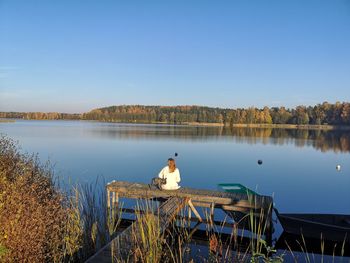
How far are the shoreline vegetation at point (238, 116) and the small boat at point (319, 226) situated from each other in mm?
121698

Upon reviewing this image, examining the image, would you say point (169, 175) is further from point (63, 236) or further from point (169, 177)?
point (63, 236)

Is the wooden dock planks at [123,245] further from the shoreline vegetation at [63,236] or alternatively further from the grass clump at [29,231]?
the grass clump at [29,231]

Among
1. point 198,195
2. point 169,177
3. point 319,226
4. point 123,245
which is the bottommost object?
point 319,226

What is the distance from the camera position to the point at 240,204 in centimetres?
1033

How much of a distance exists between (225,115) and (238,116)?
701 cm

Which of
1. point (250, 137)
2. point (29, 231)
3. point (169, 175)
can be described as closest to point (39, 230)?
point (29, 231)

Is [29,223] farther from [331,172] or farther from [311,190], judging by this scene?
[331,172]

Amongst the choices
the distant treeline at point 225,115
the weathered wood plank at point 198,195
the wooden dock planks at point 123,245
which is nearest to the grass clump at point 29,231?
the wooden dock planks at point 123,245

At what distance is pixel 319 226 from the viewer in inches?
394

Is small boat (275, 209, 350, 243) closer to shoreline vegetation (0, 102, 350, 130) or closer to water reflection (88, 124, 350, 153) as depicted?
water reflection (88, 124, 350, 153)

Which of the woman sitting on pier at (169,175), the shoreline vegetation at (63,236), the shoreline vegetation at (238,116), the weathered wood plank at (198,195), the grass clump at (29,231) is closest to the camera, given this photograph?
the shoreline vegetation at (63,236)

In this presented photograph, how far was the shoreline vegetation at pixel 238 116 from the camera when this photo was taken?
125938 millimetres

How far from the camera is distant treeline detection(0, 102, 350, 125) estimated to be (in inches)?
4983

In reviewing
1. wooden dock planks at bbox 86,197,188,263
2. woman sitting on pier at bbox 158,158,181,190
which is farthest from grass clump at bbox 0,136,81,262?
woman sitting on pier at bbox 158,158,181,190
